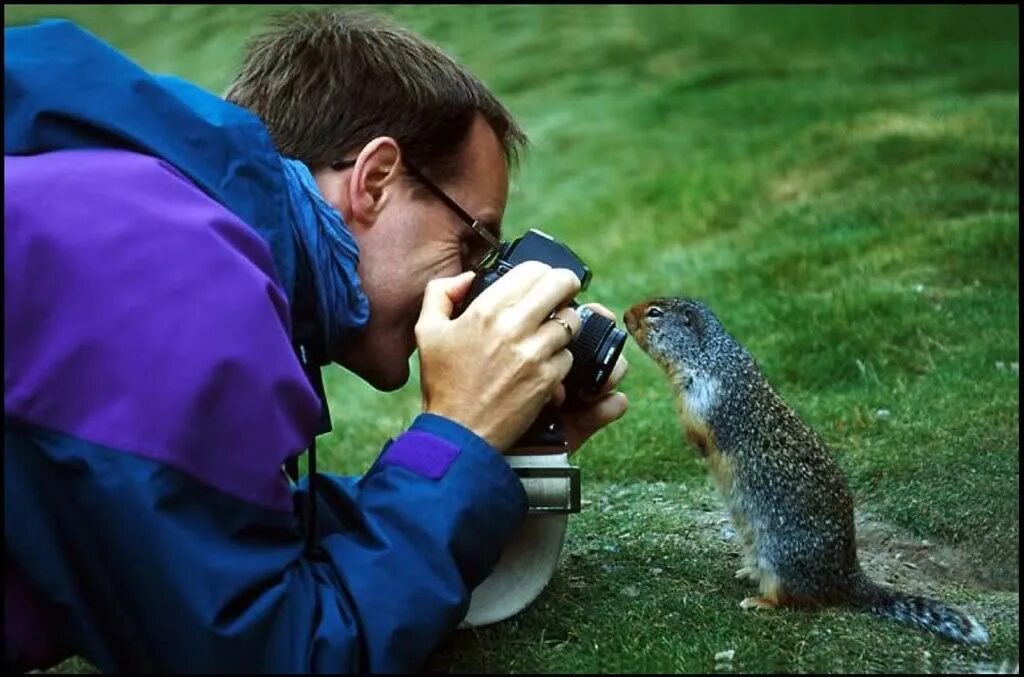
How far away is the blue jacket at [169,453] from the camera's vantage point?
193 centimetres

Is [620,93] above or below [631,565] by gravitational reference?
below

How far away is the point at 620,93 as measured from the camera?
47.9 feet

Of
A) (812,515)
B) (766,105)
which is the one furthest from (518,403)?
(766,105)

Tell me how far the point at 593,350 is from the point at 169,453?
1008 millimetres

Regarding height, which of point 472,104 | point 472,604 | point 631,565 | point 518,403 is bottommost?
point 631,565

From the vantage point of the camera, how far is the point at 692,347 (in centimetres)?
385

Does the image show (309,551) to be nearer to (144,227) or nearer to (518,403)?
(518,403)

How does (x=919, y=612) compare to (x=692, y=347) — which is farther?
(x=692, y=347)

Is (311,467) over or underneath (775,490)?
over

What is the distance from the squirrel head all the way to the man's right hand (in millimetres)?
1279

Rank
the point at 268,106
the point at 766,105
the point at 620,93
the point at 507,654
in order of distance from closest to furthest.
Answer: the point at 507,654
the point at 268,106
the point at 766,105
the point at 620,93

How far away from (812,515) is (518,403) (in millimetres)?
1139

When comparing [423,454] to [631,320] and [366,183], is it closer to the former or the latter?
[366,183]

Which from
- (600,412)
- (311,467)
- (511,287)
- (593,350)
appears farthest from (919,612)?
(311,467)
